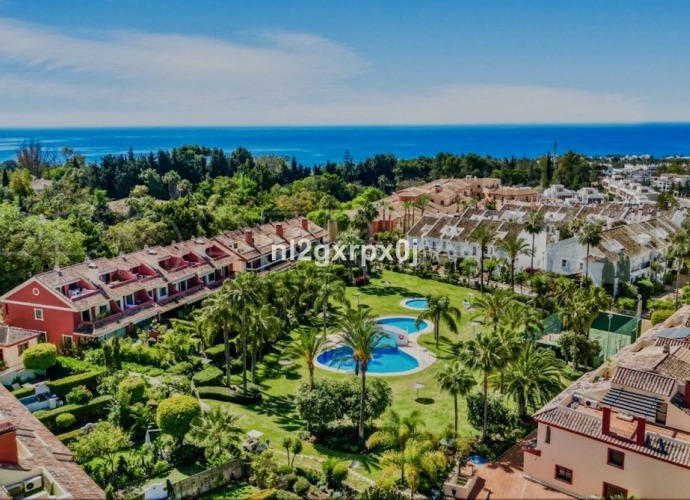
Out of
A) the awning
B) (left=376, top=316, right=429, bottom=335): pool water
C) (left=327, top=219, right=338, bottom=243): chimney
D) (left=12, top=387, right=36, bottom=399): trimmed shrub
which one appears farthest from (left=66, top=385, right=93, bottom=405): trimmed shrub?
(left=327, top=219, right=338, bottom=243): chimney

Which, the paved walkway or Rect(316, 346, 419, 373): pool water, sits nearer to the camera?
the paved walkway

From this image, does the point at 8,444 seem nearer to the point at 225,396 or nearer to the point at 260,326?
the point at 225,396

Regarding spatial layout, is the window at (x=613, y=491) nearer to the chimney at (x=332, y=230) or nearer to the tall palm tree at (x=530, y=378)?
the tall palm tree at (x=530, y=378)

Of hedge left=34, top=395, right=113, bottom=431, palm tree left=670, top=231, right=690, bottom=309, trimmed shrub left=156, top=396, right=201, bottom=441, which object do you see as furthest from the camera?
palm tree left=670, top=231, right=690, bottom=309

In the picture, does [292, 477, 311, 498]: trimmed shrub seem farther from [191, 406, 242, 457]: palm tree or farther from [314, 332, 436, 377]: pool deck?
[314, 332, 436, 377]: pool deck

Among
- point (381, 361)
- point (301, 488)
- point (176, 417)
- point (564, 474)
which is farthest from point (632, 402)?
point (176, 417)

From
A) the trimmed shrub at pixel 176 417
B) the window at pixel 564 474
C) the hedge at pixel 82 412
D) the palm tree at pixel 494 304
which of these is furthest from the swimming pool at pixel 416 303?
the trimmed shrub at pixel 176 417
